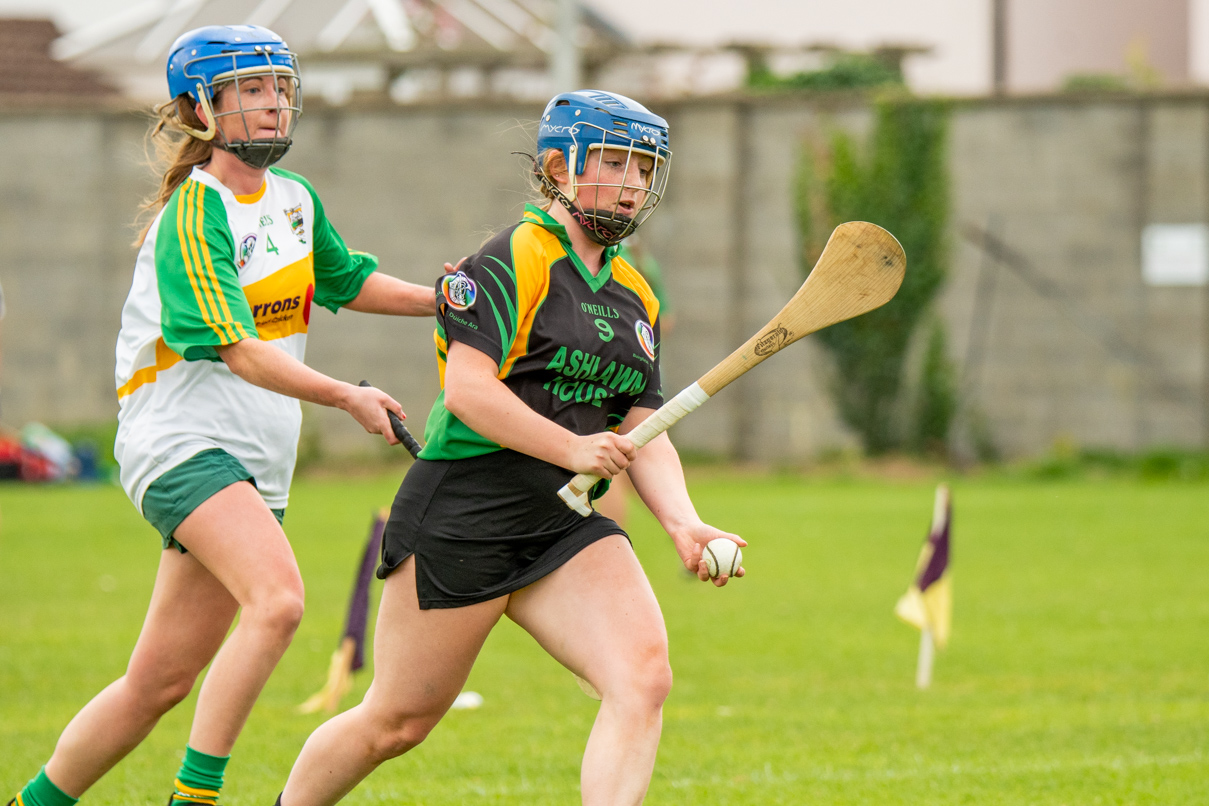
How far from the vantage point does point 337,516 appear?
48.6ft

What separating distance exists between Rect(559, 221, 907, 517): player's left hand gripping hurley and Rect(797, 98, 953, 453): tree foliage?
16.2m

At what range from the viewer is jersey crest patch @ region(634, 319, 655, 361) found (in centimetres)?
371

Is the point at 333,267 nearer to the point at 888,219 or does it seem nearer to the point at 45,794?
the point at 45,794

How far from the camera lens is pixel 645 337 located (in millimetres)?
3730

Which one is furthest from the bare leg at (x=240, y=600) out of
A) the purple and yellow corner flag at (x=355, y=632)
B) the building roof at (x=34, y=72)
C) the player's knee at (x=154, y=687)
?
the building roof at (x=34, y=72)

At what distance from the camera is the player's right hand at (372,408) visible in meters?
3.75

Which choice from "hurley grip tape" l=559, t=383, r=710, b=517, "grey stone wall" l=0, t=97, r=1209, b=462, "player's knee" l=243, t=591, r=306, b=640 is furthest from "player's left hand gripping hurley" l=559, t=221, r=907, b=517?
"grey stone wall" l=0, t=97, r=1209, b=462

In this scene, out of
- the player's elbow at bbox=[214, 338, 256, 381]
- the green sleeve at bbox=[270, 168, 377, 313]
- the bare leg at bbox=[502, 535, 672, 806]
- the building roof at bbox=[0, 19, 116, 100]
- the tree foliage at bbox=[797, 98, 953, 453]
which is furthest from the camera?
the building roof at bbox=[0, 19, 116, 100]

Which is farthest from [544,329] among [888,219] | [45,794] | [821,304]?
[888,219]

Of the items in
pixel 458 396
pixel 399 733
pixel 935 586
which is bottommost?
pixel 935 586

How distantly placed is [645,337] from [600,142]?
0.51 metres

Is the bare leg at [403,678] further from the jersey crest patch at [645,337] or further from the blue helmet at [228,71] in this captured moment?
the blue helmet at [228,71]

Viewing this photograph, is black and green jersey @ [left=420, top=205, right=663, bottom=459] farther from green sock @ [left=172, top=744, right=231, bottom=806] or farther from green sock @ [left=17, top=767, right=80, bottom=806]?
green sock @ [left=17, top=767, right=80, bottom=806]

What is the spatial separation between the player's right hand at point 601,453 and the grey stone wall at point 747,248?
52.5ft
